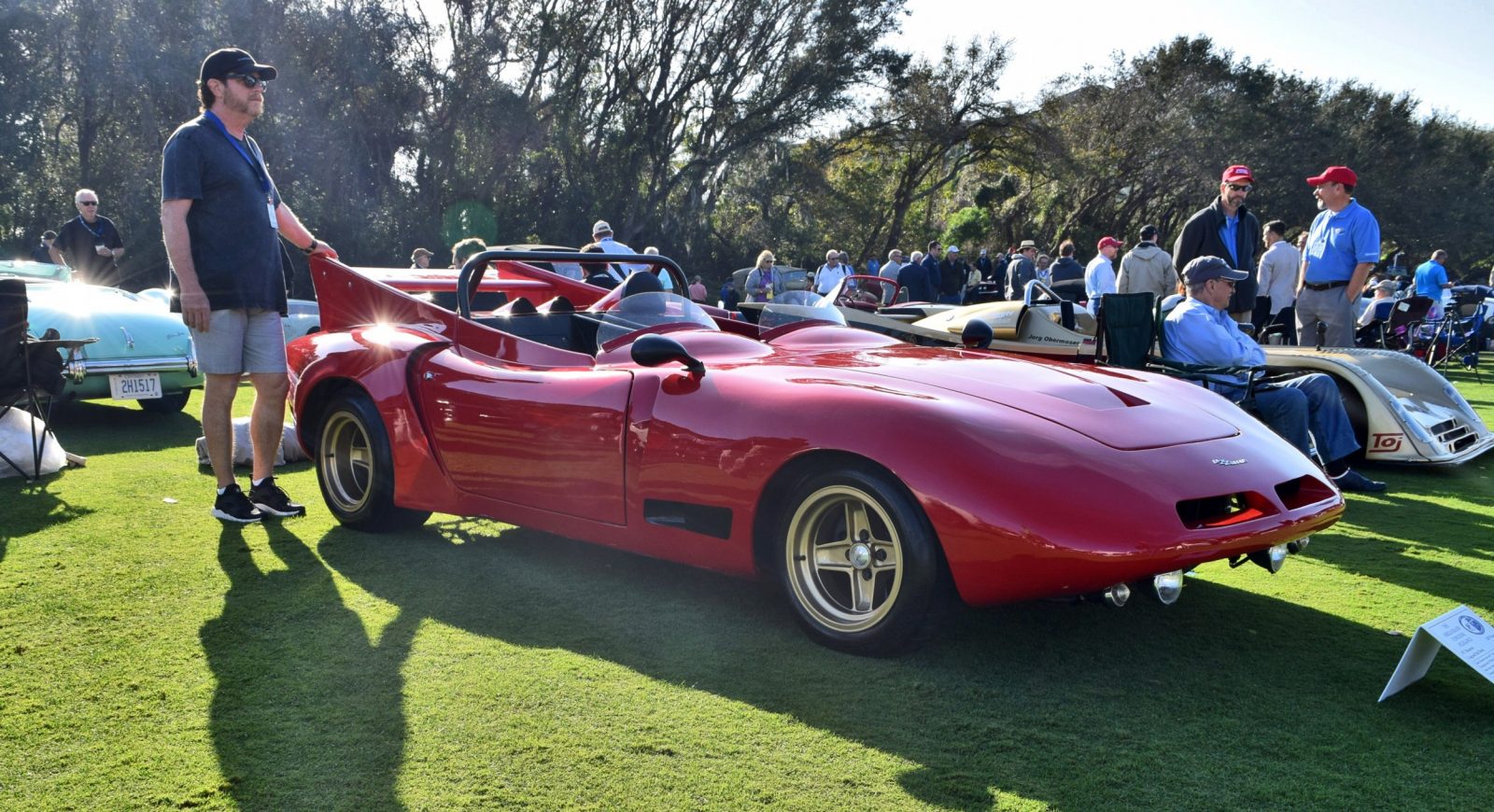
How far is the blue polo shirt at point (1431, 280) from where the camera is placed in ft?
54.3

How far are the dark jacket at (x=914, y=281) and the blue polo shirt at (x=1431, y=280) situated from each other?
306 inches

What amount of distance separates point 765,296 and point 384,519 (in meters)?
10.5

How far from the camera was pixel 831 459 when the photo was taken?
122 inches

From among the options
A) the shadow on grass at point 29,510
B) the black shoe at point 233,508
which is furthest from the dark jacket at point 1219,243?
the shadow on grass at point 29,510

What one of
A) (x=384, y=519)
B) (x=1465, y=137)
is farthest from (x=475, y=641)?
(x=1465, y=137)

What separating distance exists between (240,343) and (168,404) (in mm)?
4443

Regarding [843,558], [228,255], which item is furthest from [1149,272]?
[228,255]

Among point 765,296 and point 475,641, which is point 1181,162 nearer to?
point 765,296

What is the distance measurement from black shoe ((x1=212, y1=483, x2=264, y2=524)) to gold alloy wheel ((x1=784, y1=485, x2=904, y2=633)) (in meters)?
2.86

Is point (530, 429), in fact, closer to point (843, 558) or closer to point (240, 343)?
point (843, 558)

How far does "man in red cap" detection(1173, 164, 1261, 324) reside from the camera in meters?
7.78

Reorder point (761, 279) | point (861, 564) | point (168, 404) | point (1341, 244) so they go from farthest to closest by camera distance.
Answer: point (761, 279)
point (168, 404)
point (1341, 244)
point (861, 564)

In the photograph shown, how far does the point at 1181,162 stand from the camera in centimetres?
3042

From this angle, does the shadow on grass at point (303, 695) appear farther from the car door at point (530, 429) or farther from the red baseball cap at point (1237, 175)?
the red baseball cap at point (1237, 175)
